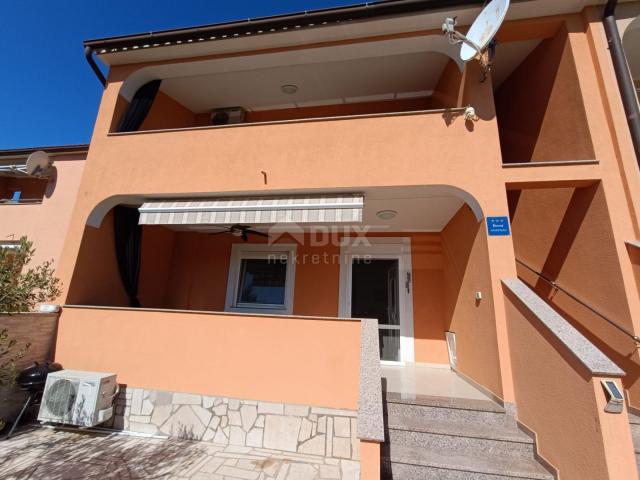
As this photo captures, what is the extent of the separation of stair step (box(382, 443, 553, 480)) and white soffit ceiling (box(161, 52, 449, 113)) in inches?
549

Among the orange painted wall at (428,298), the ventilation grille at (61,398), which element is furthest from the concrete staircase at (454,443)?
the ventilation grille at (61,398)

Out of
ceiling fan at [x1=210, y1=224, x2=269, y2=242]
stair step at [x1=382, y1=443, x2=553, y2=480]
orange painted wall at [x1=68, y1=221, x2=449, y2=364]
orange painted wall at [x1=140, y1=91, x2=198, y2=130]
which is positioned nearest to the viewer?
stair step at [x1=382, y1=443, x2=553, y2=480]

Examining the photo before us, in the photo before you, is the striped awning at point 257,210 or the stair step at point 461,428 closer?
the stair step at point 461,428

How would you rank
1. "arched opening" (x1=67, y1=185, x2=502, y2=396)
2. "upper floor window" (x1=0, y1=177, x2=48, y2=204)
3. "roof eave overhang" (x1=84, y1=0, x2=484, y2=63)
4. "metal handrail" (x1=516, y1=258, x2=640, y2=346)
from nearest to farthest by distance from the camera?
"metal handrail" (x1=516, y1=258, x2=640, y2=346), "roof eave overhang" (x1=84, y1=0, x2=484, y2=63), "arched opening" (x1=67, y1=185, x2=502, y2=396), "upper floor window" (x1=0, y1=177, x2=48, y2=204)

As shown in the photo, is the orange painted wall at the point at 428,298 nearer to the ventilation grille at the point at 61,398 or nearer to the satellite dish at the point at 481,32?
the satellite dish at the point at 481,32

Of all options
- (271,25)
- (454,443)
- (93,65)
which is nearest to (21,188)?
(93,65)

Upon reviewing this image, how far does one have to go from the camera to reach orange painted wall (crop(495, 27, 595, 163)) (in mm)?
9836

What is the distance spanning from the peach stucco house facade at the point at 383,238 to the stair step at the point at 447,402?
7cm

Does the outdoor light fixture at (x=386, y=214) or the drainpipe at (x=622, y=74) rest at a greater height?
the drainpipe at (x=622, y=74)

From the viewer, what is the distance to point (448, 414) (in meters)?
7.67

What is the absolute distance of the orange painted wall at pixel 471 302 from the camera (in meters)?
8.63

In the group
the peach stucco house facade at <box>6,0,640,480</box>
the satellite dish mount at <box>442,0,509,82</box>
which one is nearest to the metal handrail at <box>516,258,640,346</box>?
the peach stucco house facade at <box>6,0,640,480</box>

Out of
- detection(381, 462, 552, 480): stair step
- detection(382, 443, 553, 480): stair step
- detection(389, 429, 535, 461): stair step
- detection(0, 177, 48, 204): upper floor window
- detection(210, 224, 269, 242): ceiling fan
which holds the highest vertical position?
detection(0, 177, 48, 204): upper floor window

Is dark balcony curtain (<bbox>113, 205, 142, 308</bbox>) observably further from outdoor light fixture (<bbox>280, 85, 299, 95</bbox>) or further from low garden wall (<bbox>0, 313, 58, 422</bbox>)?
outdoor light fixture (<bbox>280, 85, 299, 95</bbox>)
